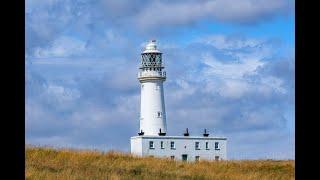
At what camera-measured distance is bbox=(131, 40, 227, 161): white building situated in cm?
4122

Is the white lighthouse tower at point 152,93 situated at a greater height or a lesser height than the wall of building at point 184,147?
greater

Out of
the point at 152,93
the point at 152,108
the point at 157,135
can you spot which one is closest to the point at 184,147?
the point at 157,135

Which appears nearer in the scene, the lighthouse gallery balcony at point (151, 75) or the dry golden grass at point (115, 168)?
the dry golden grass at point (115, 168)

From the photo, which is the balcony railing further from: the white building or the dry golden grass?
the dry golden grass

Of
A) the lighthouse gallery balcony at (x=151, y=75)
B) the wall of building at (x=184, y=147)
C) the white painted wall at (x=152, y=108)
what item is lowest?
the wall of building at (x=184, y=147)

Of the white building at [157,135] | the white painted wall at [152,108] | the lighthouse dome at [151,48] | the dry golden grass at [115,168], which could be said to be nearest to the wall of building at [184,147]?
the white building at [157,135]

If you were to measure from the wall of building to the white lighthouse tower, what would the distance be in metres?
3.38

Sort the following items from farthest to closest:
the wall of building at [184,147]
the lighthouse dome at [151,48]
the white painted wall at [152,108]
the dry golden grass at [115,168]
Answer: the lighthouse dome at [151,48] → the white painted wall at [152,108] → the wall of building at [184,147] → the dry golden grass at [115,168]

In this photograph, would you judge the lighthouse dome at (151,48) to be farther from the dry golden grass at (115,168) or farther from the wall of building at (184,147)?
the dry golden grass at (115,168)

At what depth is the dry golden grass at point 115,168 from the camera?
1440 cm

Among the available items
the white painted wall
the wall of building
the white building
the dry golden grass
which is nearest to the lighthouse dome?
the white building
